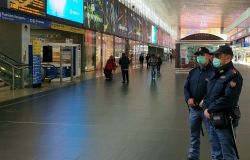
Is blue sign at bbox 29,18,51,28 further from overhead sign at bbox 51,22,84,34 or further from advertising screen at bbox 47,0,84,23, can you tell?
overhead sign at bbox 51,22,84,34

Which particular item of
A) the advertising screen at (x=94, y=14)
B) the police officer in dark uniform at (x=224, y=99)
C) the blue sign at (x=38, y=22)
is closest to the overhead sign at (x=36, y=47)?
the blue sign at (x=38, y=22)

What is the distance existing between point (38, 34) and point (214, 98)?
29.3 metres

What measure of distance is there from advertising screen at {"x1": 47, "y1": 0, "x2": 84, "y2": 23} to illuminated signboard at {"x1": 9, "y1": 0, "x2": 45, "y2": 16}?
1162mm

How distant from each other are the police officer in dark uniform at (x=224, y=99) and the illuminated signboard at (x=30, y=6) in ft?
53.9

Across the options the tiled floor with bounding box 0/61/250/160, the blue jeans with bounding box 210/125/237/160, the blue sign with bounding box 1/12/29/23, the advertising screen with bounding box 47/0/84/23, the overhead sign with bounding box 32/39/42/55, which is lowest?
the tiled floor with bounding box 0/61/250/160

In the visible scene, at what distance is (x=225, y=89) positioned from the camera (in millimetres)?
4805

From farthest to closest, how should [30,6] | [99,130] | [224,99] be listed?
1. [30,6]
2. [99,130]
3. [224,99]

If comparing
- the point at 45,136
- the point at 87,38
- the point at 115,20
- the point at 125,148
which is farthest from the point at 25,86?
the point at 115,20

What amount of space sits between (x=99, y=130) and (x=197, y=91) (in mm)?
3343

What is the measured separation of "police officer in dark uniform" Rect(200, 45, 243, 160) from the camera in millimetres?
4785

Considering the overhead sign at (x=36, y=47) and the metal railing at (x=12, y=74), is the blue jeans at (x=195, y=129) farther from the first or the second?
the overhead sign at (x=36, y=47)

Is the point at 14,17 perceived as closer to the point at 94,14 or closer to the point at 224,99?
the point at 94,14

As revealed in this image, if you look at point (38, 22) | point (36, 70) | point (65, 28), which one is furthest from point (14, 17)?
point (65, 28)

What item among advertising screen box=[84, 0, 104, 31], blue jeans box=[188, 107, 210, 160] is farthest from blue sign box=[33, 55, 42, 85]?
advertising screen box=[84, 0, 104, 31]
